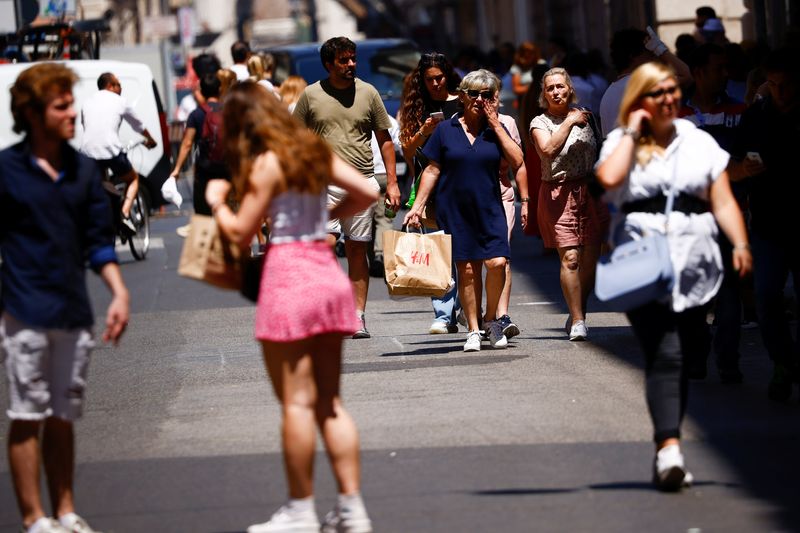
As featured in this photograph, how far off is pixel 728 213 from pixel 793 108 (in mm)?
2149

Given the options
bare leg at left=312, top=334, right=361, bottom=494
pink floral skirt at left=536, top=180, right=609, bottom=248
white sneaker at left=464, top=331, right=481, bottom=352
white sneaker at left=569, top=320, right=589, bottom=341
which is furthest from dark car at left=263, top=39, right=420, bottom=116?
bare leg at left=312, top=334, right=361, bottom=494

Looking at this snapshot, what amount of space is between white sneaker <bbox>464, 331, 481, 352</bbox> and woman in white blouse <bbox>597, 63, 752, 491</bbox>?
4061mm

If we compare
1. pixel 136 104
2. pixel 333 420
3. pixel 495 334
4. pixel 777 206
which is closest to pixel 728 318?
pixel 777 206

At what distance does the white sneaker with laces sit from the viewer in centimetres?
644

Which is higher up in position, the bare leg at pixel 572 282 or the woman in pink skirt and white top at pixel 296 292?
the woman in pink skirt and white top at pixel 296 292

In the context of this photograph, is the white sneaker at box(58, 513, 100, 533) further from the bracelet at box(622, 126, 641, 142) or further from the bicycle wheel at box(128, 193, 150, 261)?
the bicycle wheel at box(128, 193, 150, 261)

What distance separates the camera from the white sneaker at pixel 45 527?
644cm

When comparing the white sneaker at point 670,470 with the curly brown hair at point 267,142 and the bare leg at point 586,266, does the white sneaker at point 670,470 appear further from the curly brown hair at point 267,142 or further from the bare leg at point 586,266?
the bare leg at point 586,266

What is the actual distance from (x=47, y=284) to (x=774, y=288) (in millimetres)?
4008

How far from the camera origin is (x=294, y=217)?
628cm

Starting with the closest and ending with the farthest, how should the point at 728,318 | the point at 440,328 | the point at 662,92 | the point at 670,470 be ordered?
the point at 670,470 → the point at 662,92 → the point at 728,318 → the point at 440,328

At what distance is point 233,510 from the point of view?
7074 mm

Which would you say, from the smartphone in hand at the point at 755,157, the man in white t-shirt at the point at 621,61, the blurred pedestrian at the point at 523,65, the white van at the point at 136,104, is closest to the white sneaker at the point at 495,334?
the man in white t-shirt at the point at 621,61

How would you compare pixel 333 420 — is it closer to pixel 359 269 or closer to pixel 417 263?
pixel 417 263
